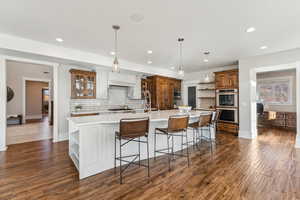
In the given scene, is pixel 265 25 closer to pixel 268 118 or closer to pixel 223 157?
pixel 223 157

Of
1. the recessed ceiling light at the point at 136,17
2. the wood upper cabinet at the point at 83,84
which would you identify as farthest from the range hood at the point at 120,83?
the recessed ceiling light at the point at 136,17

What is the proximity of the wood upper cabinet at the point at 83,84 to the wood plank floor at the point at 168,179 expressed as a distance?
1.94 m

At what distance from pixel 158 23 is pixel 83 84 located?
3254 mm

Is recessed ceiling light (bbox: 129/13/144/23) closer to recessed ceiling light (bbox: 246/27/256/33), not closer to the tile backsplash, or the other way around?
recessed ceiling light (bbox: 246/27/256/33)

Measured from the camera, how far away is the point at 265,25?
275 centimetres

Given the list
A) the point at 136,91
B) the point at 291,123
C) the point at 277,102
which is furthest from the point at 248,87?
the point at 136,91

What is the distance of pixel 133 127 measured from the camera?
7.27 ft

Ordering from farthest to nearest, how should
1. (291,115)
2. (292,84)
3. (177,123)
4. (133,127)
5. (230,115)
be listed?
(292,84)
(291,115)
(230,115)
(177,123)
(133,127)

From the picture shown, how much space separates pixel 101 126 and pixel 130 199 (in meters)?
1.17

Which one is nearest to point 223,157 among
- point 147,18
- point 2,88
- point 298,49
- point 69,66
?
point 147,18

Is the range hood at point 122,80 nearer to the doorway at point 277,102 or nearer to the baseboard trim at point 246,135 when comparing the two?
the baseboard trim at point 246,135

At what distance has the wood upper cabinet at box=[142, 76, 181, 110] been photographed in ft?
20.1

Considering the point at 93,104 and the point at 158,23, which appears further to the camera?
the point at 93,104

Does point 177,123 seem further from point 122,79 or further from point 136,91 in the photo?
point 136,91
